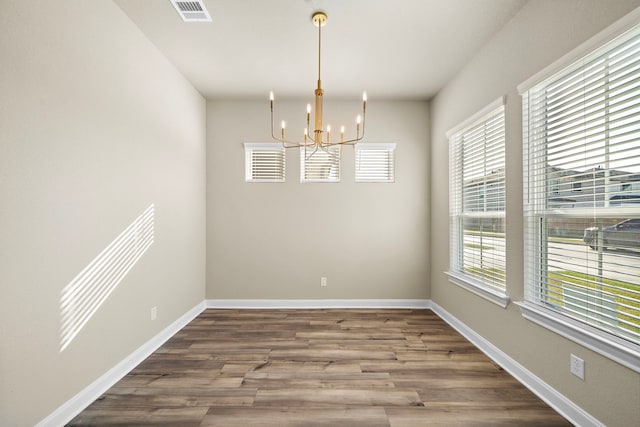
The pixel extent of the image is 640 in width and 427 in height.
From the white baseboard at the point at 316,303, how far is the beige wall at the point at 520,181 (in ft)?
2.09

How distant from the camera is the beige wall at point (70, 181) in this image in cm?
161

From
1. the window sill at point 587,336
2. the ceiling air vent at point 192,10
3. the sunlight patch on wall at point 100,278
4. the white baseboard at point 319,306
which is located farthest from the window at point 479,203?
the sunlight patch on wall at point 100,278

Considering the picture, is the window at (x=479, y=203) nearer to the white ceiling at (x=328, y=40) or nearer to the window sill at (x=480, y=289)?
the window sill at (x=480, y=289)

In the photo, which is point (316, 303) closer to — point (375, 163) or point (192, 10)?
point (375, 163)

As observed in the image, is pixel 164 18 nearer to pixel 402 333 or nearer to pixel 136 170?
pixel 136 170

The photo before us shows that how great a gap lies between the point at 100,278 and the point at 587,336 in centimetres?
316

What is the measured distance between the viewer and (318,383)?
2361mm

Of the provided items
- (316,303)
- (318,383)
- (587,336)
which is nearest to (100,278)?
(318,383)

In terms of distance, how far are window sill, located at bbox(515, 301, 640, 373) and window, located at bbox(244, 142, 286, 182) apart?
3.17 meters

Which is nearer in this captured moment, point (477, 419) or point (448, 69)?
point (477, 419)

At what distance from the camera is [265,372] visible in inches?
99.4

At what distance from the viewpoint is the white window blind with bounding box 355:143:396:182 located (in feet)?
14.1

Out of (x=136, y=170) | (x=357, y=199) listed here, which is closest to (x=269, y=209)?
(x=357, y=199)

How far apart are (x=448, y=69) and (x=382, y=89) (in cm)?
79
